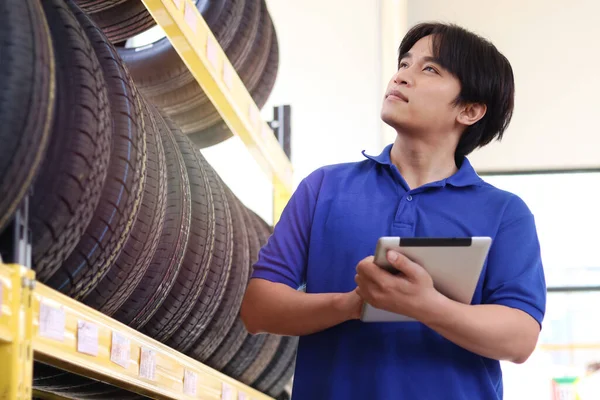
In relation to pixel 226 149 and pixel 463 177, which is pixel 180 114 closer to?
pixel 463 177

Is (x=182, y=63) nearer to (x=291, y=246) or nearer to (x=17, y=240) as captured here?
(x=291, y=246)

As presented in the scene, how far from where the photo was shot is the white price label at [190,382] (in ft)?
6.23

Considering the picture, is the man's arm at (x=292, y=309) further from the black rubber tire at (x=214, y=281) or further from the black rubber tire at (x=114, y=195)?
the black rubber tire at (x=214, y=281)

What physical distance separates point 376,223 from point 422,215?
7cm

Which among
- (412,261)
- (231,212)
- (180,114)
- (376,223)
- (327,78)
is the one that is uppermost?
(327,78)

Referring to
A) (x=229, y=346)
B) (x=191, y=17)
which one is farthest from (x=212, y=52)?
(x=229, y=346)

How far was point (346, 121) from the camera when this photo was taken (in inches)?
214

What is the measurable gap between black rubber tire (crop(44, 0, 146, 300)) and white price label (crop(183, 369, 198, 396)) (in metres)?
0.45

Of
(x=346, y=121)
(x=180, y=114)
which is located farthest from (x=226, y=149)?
Answer: (x=180, y=114)

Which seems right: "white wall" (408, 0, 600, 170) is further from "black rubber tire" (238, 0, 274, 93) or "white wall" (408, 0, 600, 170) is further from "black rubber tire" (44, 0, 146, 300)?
"black rubber tire" (44, 0, 146, 300)

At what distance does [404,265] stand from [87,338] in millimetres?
498

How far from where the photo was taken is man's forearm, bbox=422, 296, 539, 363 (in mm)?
1198

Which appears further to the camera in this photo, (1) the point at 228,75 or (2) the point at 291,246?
(1) the point at 228,75

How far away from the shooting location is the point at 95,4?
2055 millimetres
